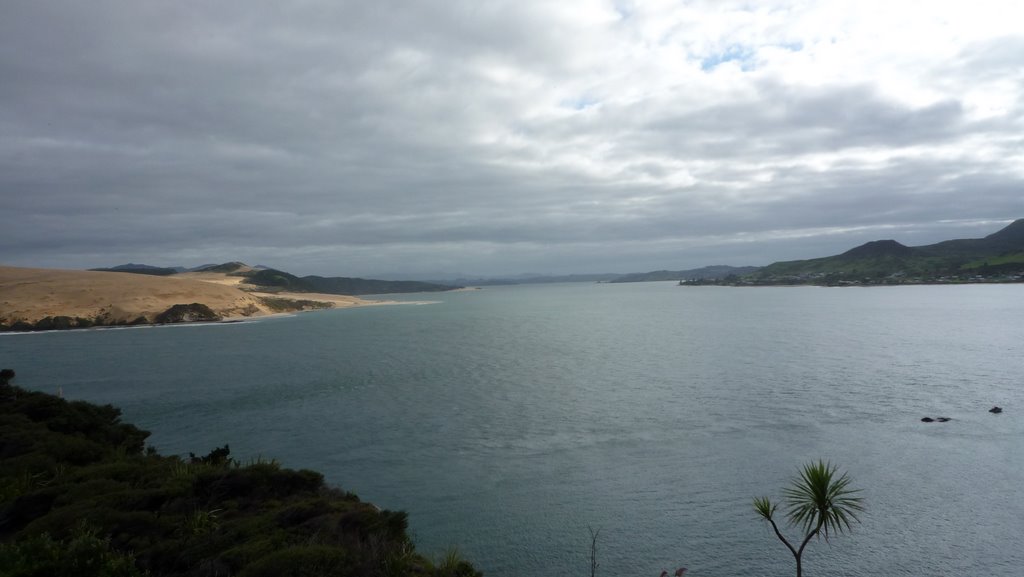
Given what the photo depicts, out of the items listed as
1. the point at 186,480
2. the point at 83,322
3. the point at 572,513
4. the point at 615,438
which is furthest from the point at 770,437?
the point at 83,322

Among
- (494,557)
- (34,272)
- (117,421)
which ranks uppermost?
(34,272)

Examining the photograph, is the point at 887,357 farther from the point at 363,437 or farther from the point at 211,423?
the point at 211,423

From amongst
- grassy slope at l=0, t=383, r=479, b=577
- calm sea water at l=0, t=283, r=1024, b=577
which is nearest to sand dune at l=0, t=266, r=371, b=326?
calm sea water at l=0, t=283, r=1024, b=577

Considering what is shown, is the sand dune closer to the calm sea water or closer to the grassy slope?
the calm sea water

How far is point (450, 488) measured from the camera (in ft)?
72.2

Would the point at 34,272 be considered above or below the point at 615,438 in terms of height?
above

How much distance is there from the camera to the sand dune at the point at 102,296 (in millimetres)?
109312

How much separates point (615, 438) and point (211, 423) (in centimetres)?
2160

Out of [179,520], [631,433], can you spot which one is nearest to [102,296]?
[631,433]

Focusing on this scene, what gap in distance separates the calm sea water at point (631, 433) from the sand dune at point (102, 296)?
5197cm

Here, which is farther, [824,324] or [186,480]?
[824,324]

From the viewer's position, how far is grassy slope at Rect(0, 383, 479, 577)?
1154cm

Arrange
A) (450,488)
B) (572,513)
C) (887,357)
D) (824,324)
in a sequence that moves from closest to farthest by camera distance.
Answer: (572,513)
(450,488)
(887,357)
(824,324)

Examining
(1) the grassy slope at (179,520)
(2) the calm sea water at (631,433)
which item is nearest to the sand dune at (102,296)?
(2) the calm sea water at (631,433)
